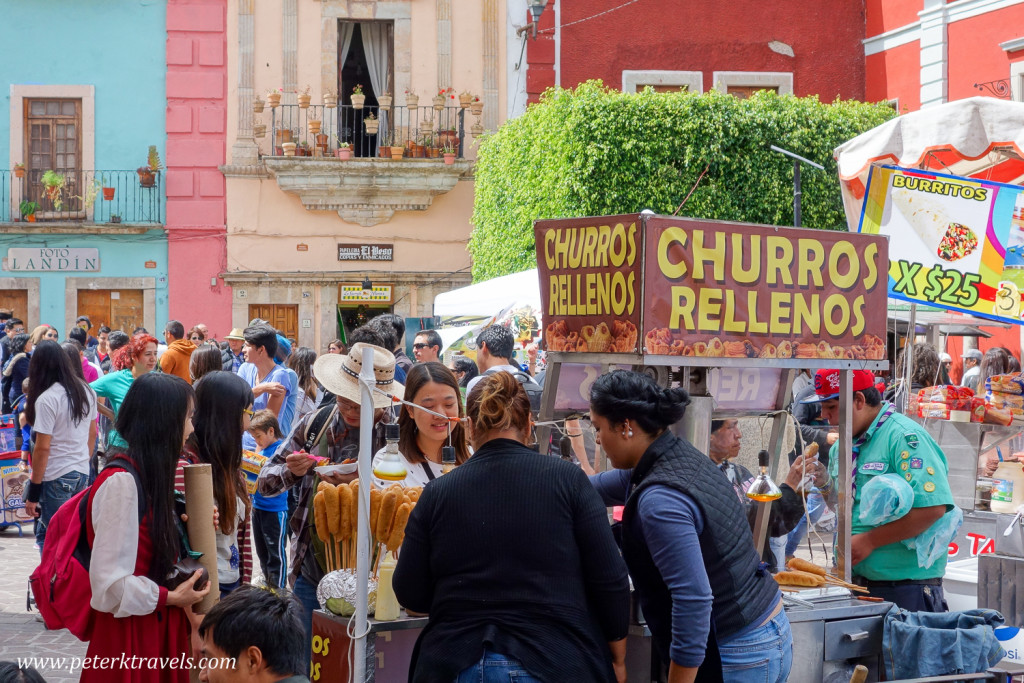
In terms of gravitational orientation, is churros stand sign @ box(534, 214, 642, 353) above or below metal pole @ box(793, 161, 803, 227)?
below

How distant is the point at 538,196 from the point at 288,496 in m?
10.2

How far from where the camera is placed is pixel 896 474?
445 cm

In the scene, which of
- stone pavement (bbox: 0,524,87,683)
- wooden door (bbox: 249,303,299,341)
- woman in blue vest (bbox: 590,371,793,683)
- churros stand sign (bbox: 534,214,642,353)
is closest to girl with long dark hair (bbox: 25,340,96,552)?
stone pavement (bbox: 0,524,87,683)

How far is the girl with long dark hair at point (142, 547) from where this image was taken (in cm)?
329

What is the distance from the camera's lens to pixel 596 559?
304 centimetres

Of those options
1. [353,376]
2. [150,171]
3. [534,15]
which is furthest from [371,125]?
[353,376]

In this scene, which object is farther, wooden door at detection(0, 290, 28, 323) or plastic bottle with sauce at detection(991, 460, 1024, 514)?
wooden door at detection(0, 290, 28, 323)

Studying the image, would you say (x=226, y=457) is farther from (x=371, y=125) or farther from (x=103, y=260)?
Result: (x=103, y=260)

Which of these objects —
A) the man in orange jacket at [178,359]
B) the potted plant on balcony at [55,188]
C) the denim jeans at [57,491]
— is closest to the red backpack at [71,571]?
the denim jeans at [57,491]

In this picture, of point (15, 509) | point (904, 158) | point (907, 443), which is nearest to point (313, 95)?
point (15, 509)

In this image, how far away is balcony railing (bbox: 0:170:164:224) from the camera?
1917 centimetres

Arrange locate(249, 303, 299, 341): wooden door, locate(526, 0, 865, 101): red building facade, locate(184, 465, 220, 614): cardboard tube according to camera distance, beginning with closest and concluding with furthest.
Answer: locate(184, 465, 220, 614): cardboard tube, locate(526, 0, 865, 101): red building facade, locate(249, 303, 299, 341): wooden door

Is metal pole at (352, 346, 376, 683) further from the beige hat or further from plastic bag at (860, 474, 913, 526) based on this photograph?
plastic bag at (860, 474, 913, 526)

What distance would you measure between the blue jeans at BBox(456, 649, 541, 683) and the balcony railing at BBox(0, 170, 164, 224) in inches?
704
